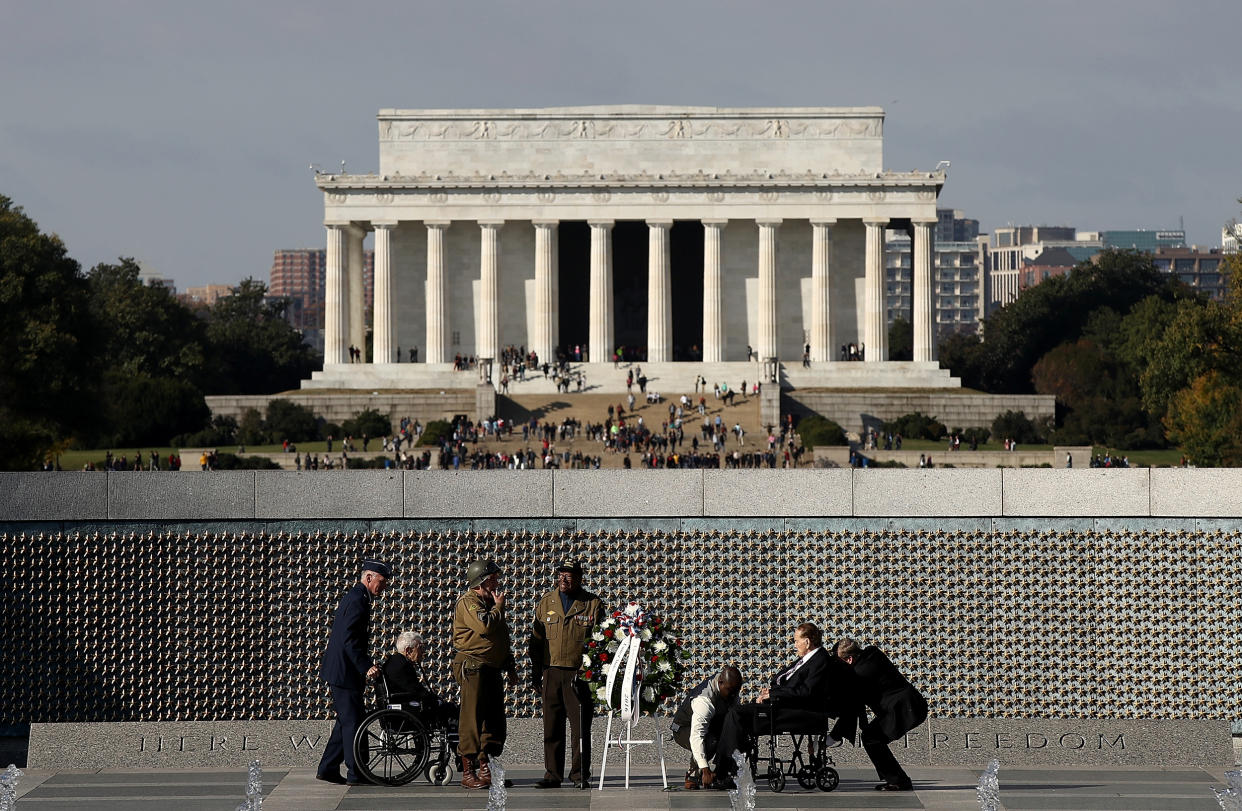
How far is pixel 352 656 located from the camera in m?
19.4

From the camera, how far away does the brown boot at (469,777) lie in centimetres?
1966

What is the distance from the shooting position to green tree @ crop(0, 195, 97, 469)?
64375 mm

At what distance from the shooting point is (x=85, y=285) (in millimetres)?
70875

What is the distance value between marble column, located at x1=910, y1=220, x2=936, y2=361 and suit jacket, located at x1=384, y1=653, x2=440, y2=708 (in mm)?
81948

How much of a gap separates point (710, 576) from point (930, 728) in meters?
3.98

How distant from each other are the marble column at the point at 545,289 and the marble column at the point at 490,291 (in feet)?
7.00

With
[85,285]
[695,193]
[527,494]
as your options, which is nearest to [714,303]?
[695,193]

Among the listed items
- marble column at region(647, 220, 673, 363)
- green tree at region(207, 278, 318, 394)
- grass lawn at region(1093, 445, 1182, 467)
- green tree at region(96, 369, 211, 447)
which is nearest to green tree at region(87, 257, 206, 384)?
green tree at region(207, 278, 318, 394)

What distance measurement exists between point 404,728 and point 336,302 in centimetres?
8248

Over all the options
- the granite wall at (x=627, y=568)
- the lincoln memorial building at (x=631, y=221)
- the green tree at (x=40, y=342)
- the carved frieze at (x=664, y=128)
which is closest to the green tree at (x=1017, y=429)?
the lincoln memorial building at (x=631, y=221)

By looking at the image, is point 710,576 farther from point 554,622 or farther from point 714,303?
point 714,303

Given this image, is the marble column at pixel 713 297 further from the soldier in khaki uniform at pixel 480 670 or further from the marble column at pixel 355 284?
the soldier in khaki uniform at pixel 480 670

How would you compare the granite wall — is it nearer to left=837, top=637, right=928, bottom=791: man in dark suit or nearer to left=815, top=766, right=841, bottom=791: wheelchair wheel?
left=837, top=637, right=928, bottom=791: man in dark suit

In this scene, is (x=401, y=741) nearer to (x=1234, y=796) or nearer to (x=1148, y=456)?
(x=1234, y=796)
